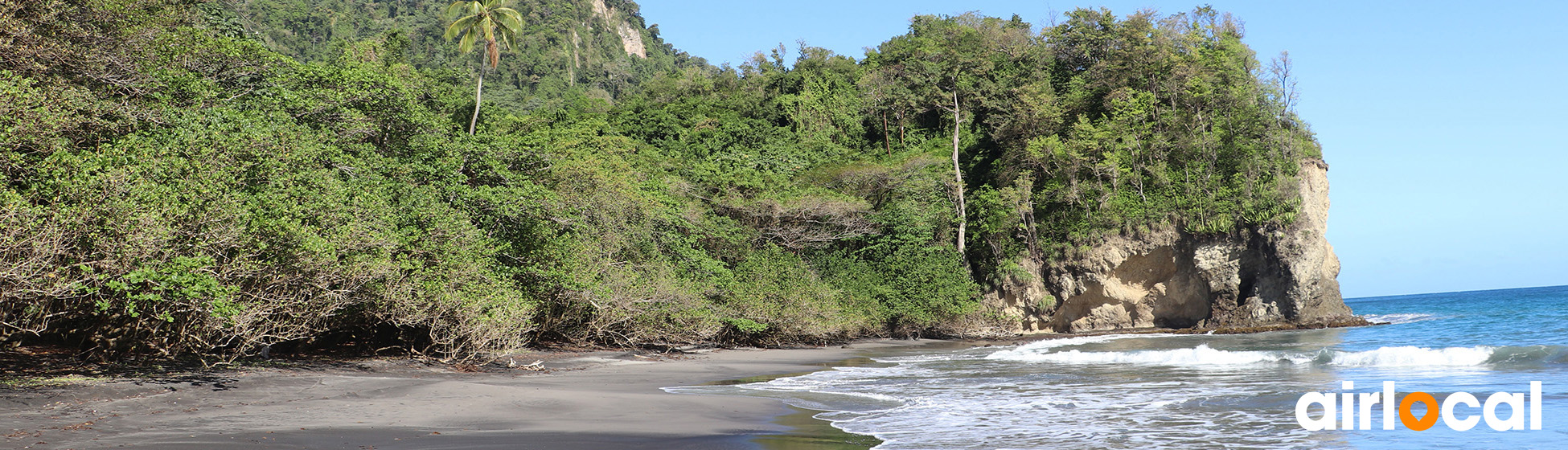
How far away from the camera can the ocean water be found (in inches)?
339

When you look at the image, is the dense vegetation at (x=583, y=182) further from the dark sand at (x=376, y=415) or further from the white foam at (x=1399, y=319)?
the white foam at (x=1399, y=319)

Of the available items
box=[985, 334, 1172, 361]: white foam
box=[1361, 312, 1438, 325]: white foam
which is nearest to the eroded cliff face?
box=[985, 334, 1172, 361]: white foam

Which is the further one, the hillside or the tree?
the hillside

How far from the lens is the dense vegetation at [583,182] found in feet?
32.3

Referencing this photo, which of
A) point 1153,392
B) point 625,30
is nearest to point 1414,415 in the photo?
point 1153,392

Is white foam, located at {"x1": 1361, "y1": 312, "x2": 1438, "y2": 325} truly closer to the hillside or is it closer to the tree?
the tree

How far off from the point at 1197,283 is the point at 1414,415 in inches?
1134

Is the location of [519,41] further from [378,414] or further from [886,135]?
[378,414]

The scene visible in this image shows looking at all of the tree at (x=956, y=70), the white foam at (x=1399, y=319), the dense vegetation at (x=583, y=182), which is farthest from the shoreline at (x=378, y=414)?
the white foam at (x=1399, y=319)

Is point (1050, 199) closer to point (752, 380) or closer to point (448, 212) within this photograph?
point (752, 380)

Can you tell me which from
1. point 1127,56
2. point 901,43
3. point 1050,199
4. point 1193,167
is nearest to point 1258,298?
point 1193,167

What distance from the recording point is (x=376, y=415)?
884 centimetres

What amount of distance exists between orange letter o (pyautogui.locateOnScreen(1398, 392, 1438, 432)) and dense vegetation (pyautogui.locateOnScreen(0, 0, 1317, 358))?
1260 cm

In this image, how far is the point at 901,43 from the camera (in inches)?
2121
